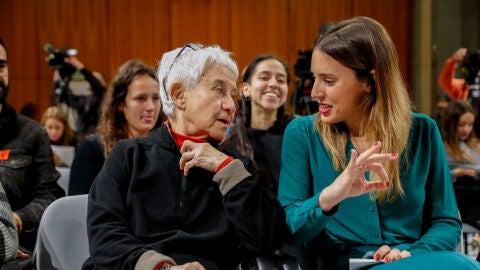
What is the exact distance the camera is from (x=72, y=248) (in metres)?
1.77

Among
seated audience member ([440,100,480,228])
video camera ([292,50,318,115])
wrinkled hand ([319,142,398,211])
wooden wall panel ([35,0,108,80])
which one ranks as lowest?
seated audience member ([440,100,480,228])

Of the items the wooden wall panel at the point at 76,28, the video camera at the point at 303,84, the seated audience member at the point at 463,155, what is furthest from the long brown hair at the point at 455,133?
the wooden wall panel at the point at 76,28

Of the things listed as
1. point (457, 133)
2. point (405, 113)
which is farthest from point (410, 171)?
point (457, 133)

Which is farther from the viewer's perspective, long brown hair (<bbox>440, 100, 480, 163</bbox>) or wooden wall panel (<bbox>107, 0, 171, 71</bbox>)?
wooden wall panel (<bbox>107, 0, 171, 71</bbox>)

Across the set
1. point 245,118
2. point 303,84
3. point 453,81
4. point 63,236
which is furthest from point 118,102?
point 453,81

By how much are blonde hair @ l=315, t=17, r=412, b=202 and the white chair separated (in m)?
0.78

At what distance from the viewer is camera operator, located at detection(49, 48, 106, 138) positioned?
4816mm

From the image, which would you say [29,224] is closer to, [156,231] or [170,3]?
[156,231]

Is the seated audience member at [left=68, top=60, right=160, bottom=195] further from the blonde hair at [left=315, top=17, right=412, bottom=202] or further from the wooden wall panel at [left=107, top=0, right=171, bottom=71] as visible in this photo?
the wooden wall panel at [left=107, top=0, right=171, bottom=71]

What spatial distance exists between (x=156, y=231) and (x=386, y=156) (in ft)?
2.06

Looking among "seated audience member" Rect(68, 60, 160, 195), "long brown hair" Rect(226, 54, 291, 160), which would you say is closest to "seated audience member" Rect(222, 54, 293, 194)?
"long brown hair" Rect(226, 54, 291, 160)

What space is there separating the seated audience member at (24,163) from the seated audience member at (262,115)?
100cm

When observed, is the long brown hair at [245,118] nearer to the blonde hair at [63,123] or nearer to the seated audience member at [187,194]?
the seated audience member at [187,194]

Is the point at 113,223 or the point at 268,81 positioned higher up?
the point at 268,81
